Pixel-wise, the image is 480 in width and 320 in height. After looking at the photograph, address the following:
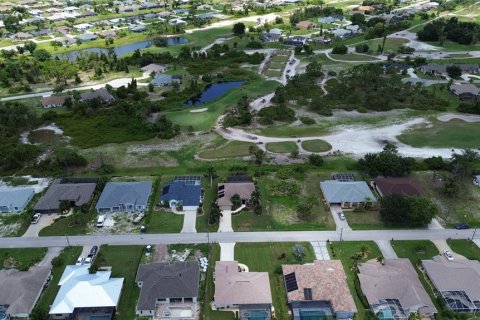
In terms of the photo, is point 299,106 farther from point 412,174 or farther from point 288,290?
point 288,290

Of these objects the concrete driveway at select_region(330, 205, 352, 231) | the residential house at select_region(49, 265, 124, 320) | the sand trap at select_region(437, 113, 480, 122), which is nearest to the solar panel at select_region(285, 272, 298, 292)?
the concrete driveway at select_region(330, 205, 352, 231)

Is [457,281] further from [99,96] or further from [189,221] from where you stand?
[99,96]

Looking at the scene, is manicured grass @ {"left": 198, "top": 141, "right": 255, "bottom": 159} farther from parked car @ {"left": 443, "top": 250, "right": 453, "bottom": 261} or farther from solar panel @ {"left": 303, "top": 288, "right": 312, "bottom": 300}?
parked car @ {"left": 443, "top": 250, "right": 453, "bottom": 261}

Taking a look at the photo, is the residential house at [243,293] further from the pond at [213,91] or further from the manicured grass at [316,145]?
the pond at [213,91]

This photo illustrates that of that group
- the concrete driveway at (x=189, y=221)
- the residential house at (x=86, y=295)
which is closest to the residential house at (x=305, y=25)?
the concrete driveway at (x=189, y=221)

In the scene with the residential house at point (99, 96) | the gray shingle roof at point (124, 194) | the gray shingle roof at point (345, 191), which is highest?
the residential house at point (99, 96)

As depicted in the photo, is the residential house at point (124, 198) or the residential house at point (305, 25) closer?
the residential house at point (124, 198)

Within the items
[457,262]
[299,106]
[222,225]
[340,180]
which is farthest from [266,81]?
[457,262]
